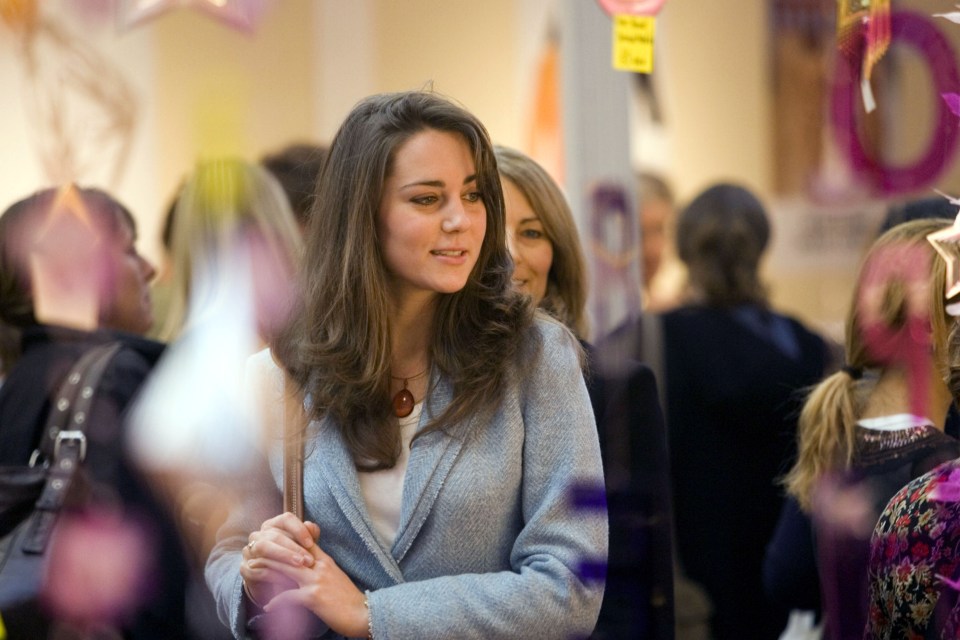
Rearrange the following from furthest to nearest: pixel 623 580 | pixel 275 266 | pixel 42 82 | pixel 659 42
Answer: pixel 659 42 < pixel 42 82 < pixel 275 266 < pixel 623 580

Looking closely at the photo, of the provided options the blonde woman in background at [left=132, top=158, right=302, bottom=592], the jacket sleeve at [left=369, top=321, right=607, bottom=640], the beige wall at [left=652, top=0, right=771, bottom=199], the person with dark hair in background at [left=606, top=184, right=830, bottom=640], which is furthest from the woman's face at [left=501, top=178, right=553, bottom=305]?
the beige wall at [left=652, top=0, right=771, bottom=199]

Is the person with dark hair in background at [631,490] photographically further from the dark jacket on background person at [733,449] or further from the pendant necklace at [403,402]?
the dark jacket on background person at [733,449]

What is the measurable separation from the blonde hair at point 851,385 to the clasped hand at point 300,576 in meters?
0.95

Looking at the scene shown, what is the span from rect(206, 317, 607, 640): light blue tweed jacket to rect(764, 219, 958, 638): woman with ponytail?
623 mm

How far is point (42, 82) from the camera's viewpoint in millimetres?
3262

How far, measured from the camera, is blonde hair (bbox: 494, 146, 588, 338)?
2418 millimetres

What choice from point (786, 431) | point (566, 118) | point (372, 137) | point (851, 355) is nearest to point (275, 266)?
point (566, 118)

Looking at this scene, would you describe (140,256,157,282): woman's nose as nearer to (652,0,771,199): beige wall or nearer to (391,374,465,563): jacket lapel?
(391,374,465,563): jacket lapel

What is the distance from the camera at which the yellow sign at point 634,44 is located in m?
2.42

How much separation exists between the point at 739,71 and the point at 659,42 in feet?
1.62

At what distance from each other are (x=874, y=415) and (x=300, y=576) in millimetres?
1055

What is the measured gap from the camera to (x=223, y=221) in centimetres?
282

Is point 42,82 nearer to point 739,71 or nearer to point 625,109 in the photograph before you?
point 625,109

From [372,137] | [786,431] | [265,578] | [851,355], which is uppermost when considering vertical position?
[372,137]
